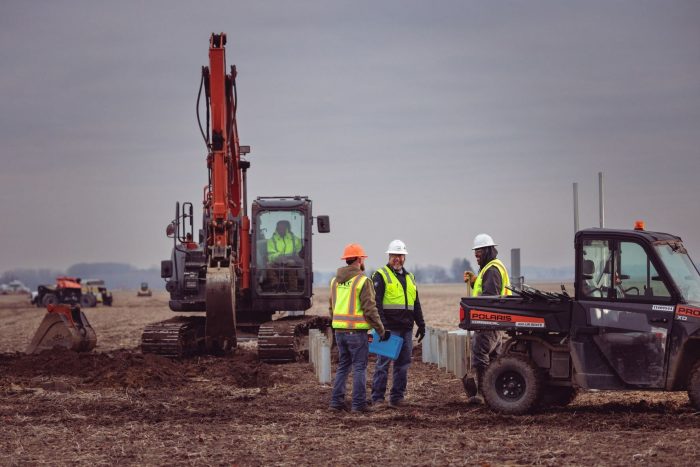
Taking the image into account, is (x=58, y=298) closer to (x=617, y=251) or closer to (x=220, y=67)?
(x=220, y=67)

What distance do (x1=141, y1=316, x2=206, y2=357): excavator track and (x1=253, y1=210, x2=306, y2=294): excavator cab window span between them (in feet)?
5.56

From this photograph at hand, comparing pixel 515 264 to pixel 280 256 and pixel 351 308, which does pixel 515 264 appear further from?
pixel 280 256

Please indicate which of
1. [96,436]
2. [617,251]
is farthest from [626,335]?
[96,436]

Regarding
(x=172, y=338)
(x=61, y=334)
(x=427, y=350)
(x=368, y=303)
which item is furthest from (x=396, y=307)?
(x=61, y=334)

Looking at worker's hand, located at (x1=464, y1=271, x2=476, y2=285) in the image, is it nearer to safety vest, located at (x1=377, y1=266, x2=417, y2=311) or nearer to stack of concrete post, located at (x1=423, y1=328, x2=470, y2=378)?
A: stack of concrete post, located at (x1=423, y1=328, x2=470, y2=378)

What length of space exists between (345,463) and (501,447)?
167 cm

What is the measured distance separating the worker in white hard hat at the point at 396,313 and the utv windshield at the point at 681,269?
3.22 meters

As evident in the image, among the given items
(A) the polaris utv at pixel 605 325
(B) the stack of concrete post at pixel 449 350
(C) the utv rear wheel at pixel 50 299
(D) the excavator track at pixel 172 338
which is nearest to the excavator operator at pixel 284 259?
(D) the excavator track at pixel 172 338

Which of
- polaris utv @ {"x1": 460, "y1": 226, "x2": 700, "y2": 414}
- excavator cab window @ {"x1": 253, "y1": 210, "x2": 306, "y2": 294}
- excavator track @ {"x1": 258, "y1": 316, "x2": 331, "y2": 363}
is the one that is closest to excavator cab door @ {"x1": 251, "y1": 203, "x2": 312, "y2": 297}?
excavator cab window @ {"x1": 253, "y1": 210, "x2": 306, "y2": 294}

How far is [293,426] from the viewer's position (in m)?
12.8

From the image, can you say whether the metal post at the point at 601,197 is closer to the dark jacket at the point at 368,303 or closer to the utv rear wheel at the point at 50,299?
the dark jacket at the point at 368,303

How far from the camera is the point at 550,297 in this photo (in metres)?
13.3

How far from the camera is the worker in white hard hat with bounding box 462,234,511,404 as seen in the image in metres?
14.2

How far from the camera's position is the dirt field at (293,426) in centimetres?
1067
